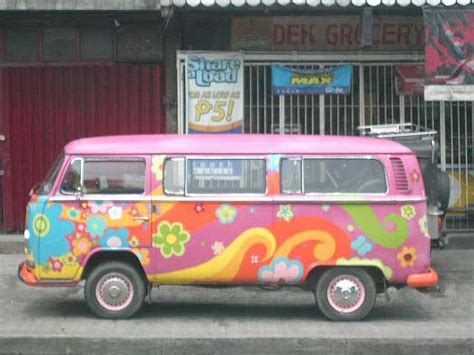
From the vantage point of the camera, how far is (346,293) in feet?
24.2

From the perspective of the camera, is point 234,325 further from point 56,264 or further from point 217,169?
point 56,264

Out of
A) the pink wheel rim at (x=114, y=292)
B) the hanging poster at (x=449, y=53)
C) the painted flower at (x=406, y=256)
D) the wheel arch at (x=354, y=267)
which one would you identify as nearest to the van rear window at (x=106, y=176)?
the pink wheel rim at (x=114, y=292)

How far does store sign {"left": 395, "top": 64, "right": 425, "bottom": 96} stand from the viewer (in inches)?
452

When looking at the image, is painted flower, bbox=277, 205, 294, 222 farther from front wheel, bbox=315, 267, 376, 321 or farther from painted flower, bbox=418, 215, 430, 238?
painted flower, bbox=418, 215, 430, 238

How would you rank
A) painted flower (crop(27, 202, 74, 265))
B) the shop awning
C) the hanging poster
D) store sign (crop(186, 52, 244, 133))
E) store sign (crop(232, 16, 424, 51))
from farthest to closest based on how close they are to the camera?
1. store sign (crop(232, 16, 424, 51))
2. store sign (crop(186, 52, 244, 133))
3. the hanging poster
4. the shop awning
5. painted flower (crop(27, 202, 74, 265))

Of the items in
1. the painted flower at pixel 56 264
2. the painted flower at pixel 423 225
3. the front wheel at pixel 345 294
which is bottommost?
the front wheel at pixel 345 294

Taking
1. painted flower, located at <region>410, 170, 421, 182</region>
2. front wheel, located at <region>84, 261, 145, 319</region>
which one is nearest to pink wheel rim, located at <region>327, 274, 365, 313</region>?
painted flower, located at <region>410, 170, 421, 182</region>

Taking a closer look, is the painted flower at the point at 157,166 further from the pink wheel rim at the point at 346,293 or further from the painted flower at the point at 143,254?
the pink wheel rim at the point at 346,293

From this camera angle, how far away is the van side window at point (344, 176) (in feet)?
23.9

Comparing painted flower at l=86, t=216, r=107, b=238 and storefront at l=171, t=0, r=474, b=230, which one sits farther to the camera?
storefront at l=171, t=0, r=474, b=230

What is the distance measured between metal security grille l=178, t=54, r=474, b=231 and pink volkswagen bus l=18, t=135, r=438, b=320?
4.31 m

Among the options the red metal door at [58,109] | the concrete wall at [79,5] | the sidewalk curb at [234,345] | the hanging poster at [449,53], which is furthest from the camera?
the red metal door at [58,109]

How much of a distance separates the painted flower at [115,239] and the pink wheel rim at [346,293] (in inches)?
79.3

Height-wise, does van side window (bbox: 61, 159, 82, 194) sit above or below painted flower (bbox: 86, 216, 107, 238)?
above
